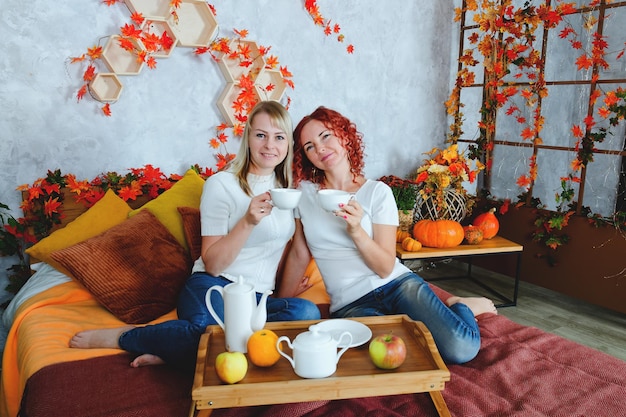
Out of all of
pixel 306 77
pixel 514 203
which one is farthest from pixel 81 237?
pixel 514 203

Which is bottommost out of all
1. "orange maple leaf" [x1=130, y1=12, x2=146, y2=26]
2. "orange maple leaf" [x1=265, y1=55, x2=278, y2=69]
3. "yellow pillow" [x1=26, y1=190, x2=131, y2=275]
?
"yellow pillow" [x1=26, y1=190, x2=131, y2=275]

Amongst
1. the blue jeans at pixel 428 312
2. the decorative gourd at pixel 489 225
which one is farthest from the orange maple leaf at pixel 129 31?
the decorative gourd at pixel 489 225

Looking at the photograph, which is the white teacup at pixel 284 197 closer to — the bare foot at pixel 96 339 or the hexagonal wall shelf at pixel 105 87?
the bare foot at pixel 96 339

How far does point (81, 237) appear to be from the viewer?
215 cm

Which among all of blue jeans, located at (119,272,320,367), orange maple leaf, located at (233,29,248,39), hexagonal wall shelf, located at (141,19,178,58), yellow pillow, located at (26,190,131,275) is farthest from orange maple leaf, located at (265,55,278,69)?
blue jeans, located at (119,272,320,367)

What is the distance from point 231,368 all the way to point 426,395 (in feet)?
1.96

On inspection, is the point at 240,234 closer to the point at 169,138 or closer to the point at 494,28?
the point at 169,138

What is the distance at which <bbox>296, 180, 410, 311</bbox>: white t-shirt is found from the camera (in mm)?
1846

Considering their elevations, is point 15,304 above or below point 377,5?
below

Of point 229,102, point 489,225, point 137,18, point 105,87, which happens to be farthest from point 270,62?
point 489,225

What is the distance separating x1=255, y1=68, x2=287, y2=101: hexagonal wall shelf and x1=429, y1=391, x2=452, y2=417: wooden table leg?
2.05 m

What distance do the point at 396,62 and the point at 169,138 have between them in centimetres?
179

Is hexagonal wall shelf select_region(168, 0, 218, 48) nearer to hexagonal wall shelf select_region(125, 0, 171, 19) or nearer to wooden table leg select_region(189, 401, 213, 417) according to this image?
hexagonal wall shelf select_region(125, 0, 171, 19)

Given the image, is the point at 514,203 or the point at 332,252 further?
the point at 514,203
